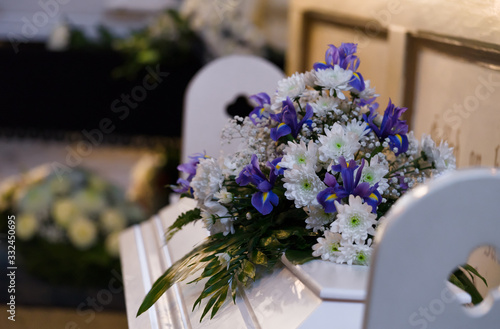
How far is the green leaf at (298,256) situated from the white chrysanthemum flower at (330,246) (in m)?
0.02

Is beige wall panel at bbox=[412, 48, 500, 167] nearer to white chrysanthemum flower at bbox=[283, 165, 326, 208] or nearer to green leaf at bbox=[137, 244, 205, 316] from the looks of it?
white chrysanthemum flower at bbox=[283, 165, 326, 208]

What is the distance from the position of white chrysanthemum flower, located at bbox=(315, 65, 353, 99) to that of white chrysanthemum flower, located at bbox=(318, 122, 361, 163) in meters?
0.09

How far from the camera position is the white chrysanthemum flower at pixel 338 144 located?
2.92 ft

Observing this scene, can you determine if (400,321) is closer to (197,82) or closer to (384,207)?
(384,207)

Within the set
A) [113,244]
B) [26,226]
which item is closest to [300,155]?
[113,244]

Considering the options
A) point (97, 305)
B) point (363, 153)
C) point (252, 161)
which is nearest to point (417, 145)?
point (363, 153)

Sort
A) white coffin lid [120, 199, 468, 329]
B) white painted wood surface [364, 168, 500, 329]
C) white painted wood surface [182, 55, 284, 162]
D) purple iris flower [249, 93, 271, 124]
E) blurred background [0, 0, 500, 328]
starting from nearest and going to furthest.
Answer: white painted wood surface [364, 168, 500, 329], white coffin lid [120, 199, 468, 329], purple iris flower [249, 93, 271, 124], white painted wood surface [182, 55, 284, 162], blurred background [0, 0, 500, 328]

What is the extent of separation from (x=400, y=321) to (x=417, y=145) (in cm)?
46

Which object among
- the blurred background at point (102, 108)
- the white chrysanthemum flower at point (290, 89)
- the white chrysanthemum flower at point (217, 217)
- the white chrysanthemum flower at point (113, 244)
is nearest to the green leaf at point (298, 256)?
the white chrysanthemum flower at point (217, 217)

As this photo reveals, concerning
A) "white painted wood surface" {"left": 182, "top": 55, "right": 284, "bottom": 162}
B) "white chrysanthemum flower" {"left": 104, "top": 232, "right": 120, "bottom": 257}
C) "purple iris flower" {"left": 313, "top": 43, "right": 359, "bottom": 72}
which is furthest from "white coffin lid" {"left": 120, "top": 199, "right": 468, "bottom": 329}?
"white chrysanthemum flower" {"left": 104, "top": 232, "right": 120, "bottom": 257}

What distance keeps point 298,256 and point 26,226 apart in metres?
2.14

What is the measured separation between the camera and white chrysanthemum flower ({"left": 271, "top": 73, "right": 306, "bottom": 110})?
99cm

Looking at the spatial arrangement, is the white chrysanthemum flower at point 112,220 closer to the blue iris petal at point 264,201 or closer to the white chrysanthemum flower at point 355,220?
the blue iris petal at point 264,201

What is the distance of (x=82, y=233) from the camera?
2.80 metres
